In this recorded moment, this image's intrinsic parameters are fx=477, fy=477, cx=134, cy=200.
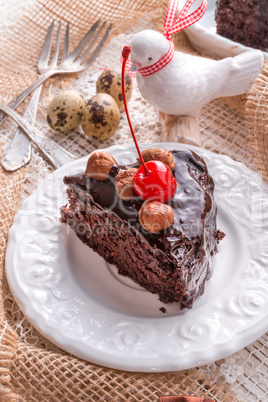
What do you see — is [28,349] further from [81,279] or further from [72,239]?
[72,239]

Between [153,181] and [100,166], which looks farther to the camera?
[100,166]

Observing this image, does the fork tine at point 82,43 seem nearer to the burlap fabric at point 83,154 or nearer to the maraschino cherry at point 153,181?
the burlap fabric at point 83,154

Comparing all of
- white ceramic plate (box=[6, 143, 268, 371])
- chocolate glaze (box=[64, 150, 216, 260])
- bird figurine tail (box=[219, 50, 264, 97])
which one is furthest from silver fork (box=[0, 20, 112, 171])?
bird figurine tail (box=[219, 50, 264, 97])

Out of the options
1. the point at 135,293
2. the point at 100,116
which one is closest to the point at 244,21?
the point at 100,116

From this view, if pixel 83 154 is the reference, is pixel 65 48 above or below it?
above

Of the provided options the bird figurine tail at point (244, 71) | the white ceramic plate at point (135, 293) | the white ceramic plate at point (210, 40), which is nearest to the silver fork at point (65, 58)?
the white ceramic plate at point (210, 40)

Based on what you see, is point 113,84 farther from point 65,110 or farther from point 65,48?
point 65,48

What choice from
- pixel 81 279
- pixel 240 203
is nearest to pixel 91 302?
pixel 81 279
